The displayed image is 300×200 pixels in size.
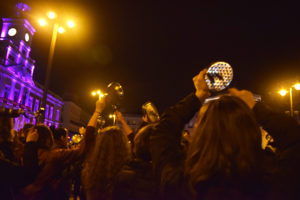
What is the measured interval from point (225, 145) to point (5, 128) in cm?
248

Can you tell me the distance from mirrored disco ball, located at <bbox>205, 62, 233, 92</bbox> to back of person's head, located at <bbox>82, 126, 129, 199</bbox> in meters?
1.69

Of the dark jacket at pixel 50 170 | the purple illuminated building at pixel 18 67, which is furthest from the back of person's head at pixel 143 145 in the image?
the purple illuminated building at pixel 18 67

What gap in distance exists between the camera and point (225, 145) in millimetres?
1310

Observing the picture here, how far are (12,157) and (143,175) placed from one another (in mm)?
1756

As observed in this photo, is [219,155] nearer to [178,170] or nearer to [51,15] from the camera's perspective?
[178,170]

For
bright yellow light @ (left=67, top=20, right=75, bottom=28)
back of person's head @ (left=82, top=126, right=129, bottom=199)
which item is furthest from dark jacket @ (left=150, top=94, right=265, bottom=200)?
bright yellow light @ (left=67, top=20, right=75, bottom=28)

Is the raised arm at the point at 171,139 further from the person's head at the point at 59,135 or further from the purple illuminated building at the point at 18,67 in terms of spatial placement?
the purple illuminated building at the point at 18,67

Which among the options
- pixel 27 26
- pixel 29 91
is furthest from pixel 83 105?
pixel 27 26

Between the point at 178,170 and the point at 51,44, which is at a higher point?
the point at 51,44

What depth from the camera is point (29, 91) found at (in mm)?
47188

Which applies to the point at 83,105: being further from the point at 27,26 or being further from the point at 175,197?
the point at 175,197

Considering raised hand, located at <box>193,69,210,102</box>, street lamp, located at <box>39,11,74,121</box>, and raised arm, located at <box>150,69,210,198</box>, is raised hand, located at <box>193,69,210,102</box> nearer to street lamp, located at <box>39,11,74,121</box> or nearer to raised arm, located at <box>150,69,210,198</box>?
raised arm, located at <box>150,69,210,198</box>

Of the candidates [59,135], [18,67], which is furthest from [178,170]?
[18,67]

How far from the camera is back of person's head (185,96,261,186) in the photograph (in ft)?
4.20
